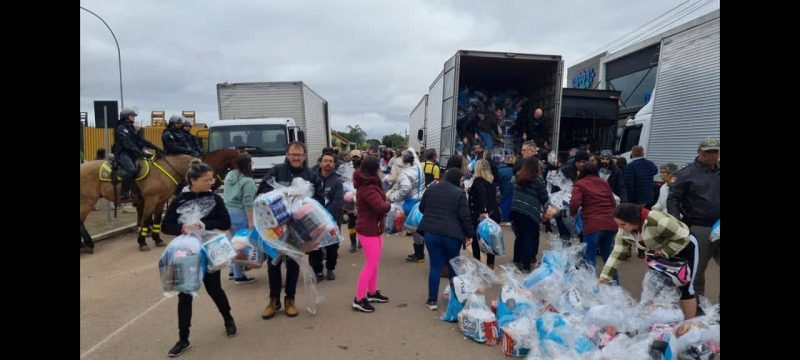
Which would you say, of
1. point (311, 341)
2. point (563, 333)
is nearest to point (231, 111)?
point (311, 341)

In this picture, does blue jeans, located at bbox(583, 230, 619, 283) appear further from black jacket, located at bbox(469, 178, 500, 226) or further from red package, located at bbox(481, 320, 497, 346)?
red package, located at bbox(481, 320, 497, 346)

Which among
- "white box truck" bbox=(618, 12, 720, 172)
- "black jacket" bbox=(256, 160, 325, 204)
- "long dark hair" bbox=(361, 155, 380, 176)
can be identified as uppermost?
"white box truck" bbox=(618, 12, 720, 172)

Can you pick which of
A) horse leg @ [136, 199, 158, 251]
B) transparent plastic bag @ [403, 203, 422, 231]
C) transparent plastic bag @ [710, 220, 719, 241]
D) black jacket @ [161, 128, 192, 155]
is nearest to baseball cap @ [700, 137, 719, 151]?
transparent plastic bag @ [710, 220, 719, 241]

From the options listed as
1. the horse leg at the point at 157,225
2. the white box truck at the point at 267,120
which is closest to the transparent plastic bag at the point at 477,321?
the horse leg at the point at 157,225

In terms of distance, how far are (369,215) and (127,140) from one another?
5.80m

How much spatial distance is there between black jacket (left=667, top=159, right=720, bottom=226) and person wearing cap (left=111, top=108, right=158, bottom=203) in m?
8.43

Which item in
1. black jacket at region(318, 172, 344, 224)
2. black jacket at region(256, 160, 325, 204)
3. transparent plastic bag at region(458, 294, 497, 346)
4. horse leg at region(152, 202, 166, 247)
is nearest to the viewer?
transparent plastic bag at region(458, 294, 497, 346)

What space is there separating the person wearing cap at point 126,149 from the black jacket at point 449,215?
20.3 feet

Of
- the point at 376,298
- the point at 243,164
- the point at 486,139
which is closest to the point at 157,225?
the point at 243,164

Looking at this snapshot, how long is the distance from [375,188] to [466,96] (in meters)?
8.53

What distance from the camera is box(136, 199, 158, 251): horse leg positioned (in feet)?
26.9

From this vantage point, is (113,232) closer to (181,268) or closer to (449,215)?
(181,268)

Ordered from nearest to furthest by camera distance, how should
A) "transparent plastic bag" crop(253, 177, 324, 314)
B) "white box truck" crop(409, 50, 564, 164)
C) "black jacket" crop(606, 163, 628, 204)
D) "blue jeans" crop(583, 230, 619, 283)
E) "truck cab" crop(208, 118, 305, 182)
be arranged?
"transparent plastic bag" crop(253, 177, 324, 314)
"blue jeans" crop(583, 230, 619, 283)
"black jacket" crop(606, 163, 628, 204)
"white box truck" crop(409, 50, 564, 164)
"truck cab" crop(208, 118, 305, 182)

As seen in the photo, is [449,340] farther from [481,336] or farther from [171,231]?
[171,231]
